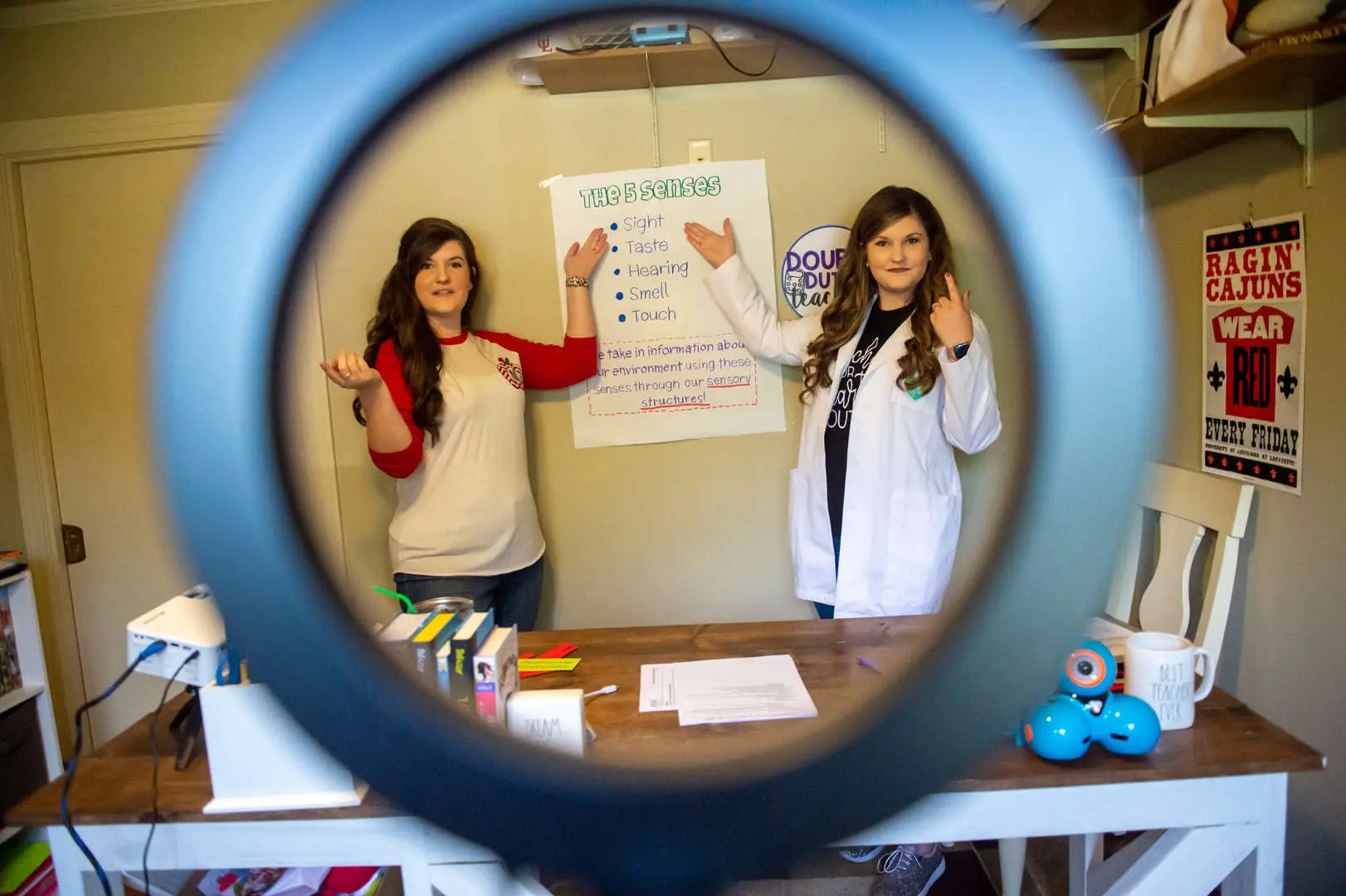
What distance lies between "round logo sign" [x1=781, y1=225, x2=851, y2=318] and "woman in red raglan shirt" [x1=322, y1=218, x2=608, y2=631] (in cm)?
64

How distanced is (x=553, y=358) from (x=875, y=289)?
698 mm

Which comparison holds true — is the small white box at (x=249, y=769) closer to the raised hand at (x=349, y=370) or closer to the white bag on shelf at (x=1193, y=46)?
the raised hand at (x=349, y=370)

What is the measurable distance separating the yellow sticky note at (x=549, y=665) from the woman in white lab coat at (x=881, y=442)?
0.52 meters

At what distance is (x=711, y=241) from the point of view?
1.76 meters

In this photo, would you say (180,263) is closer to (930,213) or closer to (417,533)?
(930,213)

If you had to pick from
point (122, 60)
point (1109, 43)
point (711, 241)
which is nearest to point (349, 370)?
point (711, 241)

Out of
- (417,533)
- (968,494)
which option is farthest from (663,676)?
(968,494)

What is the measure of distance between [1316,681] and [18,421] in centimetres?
270

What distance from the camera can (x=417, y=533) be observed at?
1.57 meters

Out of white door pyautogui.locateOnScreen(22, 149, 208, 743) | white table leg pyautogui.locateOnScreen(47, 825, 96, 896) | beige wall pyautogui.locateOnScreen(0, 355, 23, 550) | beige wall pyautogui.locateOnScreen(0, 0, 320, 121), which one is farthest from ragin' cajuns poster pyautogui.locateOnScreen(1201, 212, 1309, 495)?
beige wall pyautogui.locateOnScreen(0, 355, 23, 550)

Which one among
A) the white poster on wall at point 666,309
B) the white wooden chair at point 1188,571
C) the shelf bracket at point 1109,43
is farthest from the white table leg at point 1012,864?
the shelf bracket at point 1109,43

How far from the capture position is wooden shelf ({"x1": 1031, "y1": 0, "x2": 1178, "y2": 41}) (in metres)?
1.36

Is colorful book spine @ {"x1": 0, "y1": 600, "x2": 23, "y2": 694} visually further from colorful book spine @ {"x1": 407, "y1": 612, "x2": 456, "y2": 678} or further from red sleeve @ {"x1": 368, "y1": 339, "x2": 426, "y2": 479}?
colorful book spine @ {"x1": 407, "y1": 612, "x2": 456, "y2": 678}

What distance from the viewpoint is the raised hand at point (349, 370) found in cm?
25
